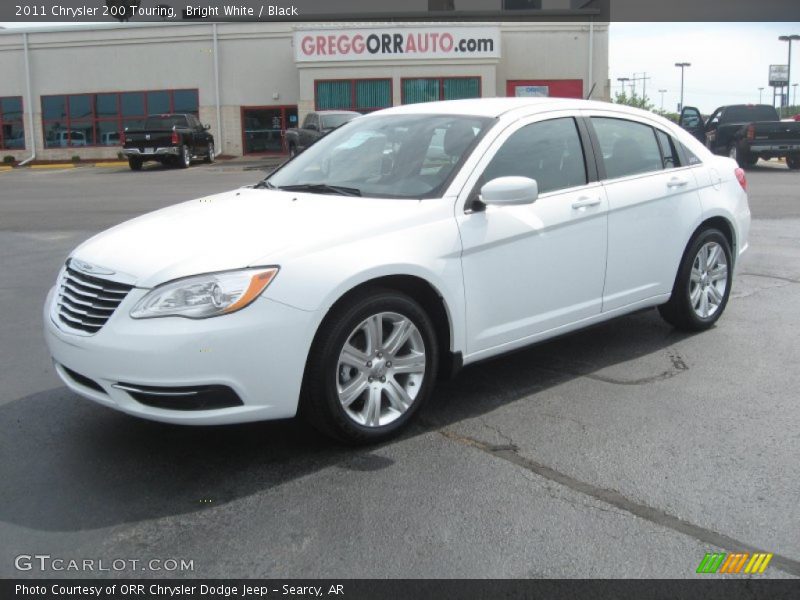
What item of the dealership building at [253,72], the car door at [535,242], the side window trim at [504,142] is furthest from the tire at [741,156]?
the car door at [535,242]

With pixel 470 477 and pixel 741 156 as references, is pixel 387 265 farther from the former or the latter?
pixel 741 156

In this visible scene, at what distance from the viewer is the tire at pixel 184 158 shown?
29766mm

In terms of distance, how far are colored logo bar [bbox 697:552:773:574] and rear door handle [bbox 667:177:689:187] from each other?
3178 mm

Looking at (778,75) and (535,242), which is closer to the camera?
(535,242)

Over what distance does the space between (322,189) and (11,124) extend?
124 feet

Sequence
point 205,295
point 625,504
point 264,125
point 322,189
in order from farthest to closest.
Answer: point 264,125 < point 322,189 < point 205,295 < point 625,504

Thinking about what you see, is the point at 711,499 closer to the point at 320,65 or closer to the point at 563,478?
the point at 563,478

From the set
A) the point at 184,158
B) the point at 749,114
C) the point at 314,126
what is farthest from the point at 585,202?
the point at 184,158

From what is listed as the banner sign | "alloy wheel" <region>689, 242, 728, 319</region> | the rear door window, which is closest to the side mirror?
the rear door window

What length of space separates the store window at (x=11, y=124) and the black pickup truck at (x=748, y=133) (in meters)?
28.1

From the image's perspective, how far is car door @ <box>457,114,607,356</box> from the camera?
4633mm

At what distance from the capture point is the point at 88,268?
4.19 m
